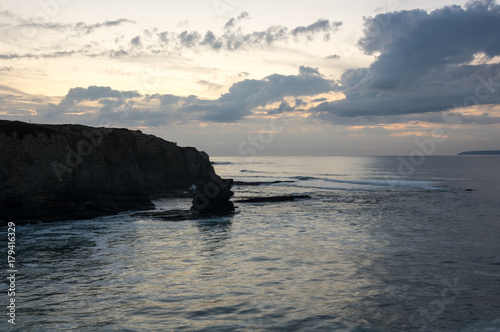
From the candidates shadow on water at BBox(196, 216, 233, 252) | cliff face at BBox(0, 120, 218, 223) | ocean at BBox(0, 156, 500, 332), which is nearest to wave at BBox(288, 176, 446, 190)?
cliff face at BBox(0, 120, 218, 223)

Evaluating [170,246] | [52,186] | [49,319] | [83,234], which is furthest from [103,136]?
Result: [49,319]

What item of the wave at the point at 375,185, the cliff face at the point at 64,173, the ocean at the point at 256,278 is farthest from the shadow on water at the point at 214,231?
the wave at the point at 375,185

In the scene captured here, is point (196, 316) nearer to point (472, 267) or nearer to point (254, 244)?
point (254, 244)

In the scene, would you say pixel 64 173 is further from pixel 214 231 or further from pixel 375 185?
pixel 375 185

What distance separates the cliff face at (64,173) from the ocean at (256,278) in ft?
11.3

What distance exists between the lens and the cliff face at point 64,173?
3088cm

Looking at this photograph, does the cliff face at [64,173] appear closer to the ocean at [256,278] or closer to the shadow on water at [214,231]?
the ocean at [256,278]

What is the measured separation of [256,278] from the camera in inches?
614

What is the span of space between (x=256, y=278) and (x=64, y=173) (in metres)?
25.8

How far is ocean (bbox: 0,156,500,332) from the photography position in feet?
37.0

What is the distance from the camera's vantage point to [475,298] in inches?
518

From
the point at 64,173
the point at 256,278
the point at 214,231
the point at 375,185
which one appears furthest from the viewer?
the point at 375,185

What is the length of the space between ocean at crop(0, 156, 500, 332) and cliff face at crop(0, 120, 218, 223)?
3452 millimetres

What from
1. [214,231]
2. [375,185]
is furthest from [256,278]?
[375,185]
